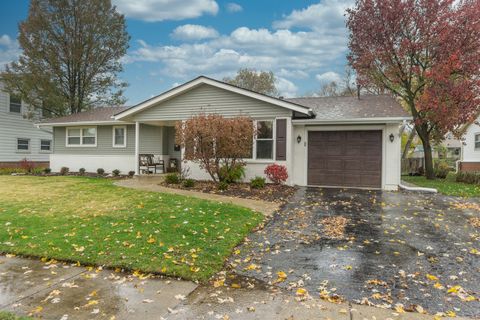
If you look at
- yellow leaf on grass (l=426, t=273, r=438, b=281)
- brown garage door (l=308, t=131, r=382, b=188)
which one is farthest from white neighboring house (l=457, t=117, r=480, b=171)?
yellow leaf on grass (l=426, t=273, r=438, b=281)

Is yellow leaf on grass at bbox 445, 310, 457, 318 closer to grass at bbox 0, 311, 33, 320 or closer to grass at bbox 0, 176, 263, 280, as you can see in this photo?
grass at bbox 0, 176, 263, 280

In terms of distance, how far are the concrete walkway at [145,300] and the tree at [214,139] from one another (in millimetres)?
6807

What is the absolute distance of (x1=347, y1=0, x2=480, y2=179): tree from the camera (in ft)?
48.1

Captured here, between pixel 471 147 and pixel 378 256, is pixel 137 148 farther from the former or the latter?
pixel 471 147

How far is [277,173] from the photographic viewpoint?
474 inches

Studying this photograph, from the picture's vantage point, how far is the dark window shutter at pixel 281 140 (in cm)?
1231

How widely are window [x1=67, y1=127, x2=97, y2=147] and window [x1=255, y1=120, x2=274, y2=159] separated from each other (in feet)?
32.0

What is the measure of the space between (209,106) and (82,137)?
8618 millimetres

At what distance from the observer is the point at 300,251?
5.46 meters

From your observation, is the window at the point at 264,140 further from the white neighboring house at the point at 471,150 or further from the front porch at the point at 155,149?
the white neighboring house at the point at 471,150

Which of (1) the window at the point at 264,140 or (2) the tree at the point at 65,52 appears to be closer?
(1) the window at the point at 264,140

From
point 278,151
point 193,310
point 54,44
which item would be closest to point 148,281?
point 193,310

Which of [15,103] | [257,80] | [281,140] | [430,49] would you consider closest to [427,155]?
[430,49]

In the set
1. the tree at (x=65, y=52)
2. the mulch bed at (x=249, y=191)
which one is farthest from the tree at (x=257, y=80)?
the mulch bed at (x=249, y=191)
